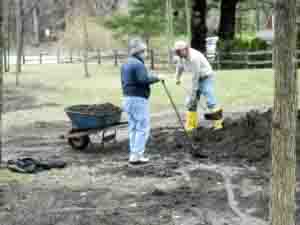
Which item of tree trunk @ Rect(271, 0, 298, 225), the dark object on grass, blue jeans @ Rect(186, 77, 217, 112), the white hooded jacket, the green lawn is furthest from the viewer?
the green lawn

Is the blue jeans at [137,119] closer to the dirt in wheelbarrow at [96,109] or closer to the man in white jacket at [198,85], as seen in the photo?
A: the dirt in wheelbarrow at [96,109]

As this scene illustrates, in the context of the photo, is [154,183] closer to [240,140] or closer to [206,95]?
[240,140]

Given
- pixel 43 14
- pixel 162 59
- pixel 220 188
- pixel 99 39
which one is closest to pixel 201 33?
pixel 162 59

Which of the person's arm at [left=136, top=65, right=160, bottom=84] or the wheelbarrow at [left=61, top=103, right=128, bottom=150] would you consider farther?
the wheelbarrow at [left=61, top=103, right=128, bottom=150]

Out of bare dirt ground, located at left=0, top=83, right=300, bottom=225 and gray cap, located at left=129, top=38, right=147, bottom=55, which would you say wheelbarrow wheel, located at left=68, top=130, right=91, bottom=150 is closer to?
bare dirt ground, located at left=0, top=83, right=300, bottom=225

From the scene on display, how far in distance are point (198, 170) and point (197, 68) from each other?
9.64ft

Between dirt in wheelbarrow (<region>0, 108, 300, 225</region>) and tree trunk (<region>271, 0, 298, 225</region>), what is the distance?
2.34m

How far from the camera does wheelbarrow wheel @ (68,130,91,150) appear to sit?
10.5 meters

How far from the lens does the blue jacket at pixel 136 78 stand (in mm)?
8836

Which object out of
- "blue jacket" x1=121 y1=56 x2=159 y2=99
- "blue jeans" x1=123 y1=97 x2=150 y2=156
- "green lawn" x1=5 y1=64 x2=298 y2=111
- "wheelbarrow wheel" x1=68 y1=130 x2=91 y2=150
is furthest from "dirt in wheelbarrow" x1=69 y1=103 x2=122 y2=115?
"green lawn" x1=5 y1=64 x2=298 y2=111

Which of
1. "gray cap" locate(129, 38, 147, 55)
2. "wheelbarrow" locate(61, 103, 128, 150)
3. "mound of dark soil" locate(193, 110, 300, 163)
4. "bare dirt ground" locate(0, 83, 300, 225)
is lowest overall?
"bare dirt ground" locate(0, 83, 300, 225)

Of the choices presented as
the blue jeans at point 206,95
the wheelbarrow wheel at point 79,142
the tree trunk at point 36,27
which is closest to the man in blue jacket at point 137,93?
the wheelbarrow wheel at point 79,142

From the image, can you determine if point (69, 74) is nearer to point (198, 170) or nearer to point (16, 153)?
point (16, 153)

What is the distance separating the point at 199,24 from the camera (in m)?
31.3
